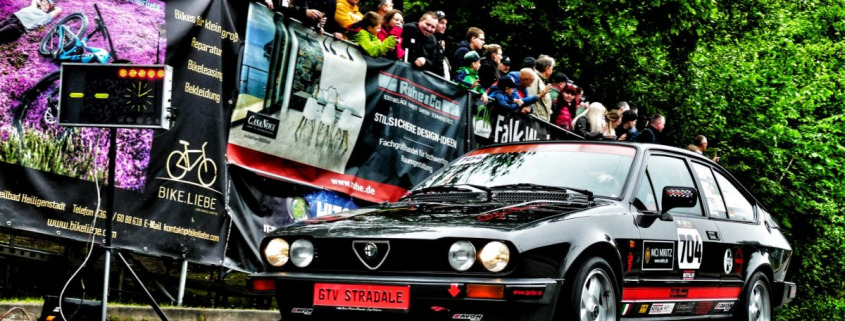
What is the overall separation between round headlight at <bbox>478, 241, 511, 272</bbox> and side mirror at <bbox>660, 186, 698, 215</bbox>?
1.67 metres

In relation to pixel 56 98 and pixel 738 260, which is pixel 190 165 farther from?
pixel 738 260

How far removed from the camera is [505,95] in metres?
12.6

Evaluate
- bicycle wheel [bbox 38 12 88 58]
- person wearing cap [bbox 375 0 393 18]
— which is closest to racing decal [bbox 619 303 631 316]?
bicycle wheel [bbox 38 12 88 58]

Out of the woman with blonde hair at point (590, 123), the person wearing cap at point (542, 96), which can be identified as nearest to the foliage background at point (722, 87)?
the woman with blonde hair at point (590, 123)

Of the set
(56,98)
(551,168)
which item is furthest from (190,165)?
(551,168)

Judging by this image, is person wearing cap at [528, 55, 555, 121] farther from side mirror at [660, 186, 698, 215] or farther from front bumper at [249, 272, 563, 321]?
front bumper at [249, 272, 563, 321]

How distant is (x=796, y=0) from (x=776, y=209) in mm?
10456

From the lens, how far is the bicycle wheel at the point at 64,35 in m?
7.25

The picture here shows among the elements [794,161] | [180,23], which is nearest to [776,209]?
[794,161]

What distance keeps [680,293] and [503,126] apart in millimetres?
5649

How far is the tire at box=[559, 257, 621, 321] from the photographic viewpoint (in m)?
5.67

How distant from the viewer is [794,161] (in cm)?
1958

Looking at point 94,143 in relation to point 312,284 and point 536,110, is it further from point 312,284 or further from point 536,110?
point 536,110

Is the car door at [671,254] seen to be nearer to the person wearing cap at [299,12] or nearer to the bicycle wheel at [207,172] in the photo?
the bicycle wheel at [207,172]
